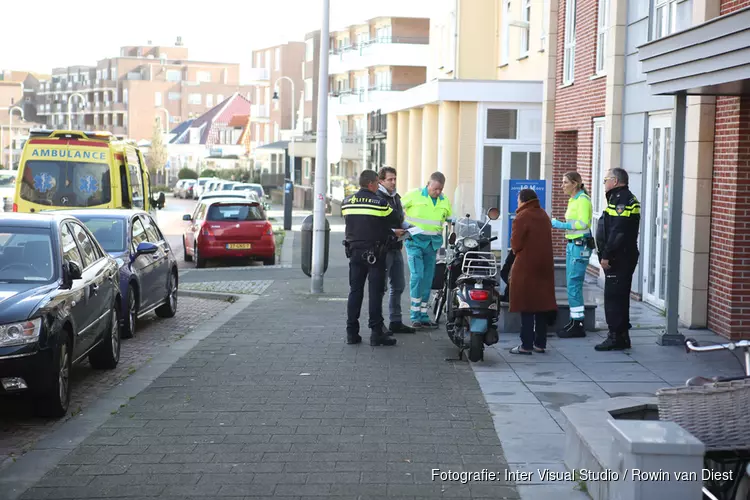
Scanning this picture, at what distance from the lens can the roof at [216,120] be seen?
109938mm

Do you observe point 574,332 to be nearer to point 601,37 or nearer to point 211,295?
point 211,295

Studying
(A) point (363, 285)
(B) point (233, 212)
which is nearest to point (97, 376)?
(A) point (363, 285)

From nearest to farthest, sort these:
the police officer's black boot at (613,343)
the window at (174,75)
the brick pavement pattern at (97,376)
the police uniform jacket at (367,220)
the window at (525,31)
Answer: the brick pavement pattern at (97,376), the police officer's black boot at (613,343), the police uniform jacket at (367,220), the window at (525,31), the window at (174,75)

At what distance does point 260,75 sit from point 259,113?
3.64 metres

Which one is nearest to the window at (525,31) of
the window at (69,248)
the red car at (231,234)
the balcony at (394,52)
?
the red car at (231,234)

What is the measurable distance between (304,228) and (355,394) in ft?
30.6

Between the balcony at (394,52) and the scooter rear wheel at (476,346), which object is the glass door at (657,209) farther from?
the balcony at (394,52)

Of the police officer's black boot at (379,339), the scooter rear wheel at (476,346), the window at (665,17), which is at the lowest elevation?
the police officer's black boot at (379,339)

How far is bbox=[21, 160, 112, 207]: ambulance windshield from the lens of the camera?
2078cm

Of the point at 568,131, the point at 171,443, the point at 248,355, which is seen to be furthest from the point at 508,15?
the point at 171,443

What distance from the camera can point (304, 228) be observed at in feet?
59.5

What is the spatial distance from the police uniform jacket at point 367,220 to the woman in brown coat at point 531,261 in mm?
1456

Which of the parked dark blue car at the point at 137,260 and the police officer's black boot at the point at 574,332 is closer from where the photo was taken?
the police officer's black boot at the point at 574,332

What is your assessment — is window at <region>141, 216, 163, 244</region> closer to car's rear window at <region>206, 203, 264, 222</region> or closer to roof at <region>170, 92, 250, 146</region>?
car's rear window at <region>206, 203, 264, 222</region>
